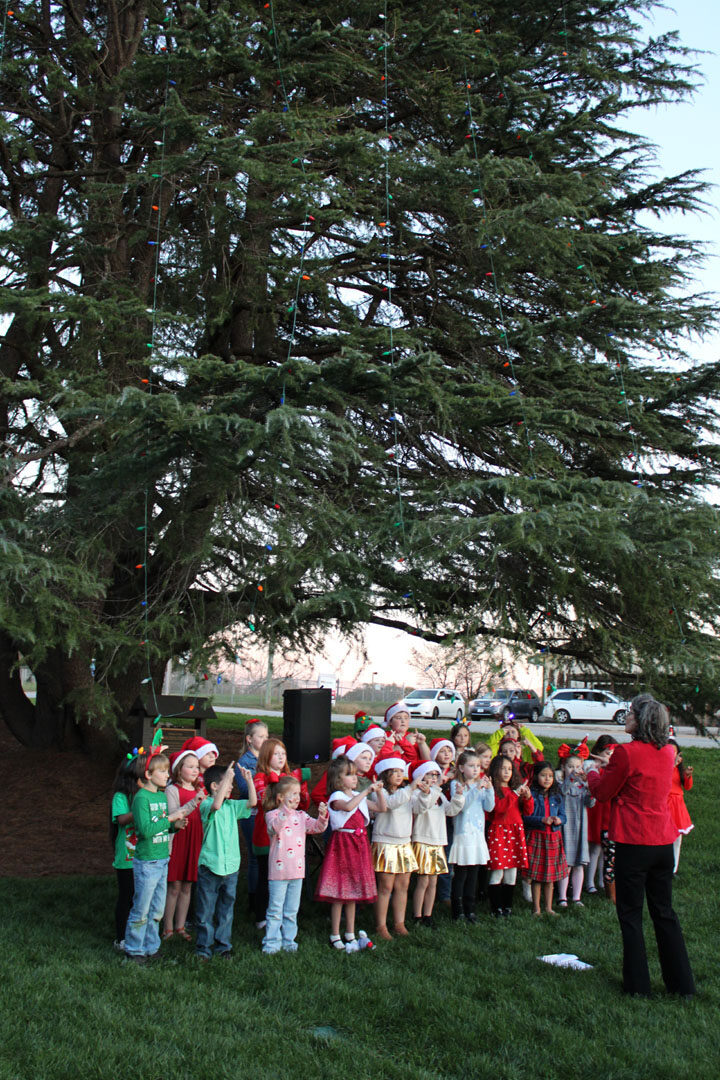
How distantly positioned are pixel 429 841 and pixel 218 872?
5.37ft

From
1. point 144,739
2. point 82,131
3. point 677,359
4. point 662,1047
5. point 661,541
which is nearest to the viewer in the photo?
point 662,1047

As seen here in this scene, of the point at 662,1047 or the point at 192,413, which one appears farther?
the point at 192,413

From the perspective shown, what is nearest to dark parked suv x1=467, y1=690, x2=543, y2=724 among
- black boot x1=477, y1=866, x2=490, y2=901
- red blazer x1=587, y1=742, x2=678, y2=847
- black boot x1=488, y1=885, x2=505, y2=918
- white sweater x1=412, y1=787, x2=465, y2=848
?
black boot x1=477, y1=866, x2=490, y2=901

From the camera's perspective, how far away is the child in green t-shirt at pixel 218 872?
5602 millimetres

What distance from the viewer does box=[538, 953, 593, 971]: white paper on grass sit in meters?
5.40

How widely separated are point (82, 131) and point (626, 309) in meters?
7.37

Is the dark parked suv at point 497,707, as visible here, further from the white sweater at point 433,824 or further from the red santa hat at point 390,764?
the red santa hat at point 390,764

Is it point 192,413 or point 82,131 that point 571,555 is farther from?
point 82,131

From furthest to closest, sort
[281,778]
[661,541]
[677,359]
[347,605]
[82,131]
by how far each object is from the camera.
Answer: [82,131] → [677,359] → [347,605] → [661,541] → [281,778]

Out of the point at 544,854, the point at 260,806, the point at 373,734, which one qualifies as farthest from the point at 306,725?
the point at 544,854

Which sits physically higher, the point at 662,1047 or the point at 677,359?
the point at 677,359

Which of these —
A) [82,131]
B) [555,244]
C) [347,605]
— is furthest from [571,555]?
[82,131]

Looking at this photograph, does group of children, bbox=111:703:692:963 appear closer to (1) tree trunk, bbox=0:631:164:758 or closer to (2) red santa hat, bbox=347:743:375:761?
(2) red santa hat, bbox=347:743:375:761

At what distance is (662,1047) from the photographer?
4.15m
